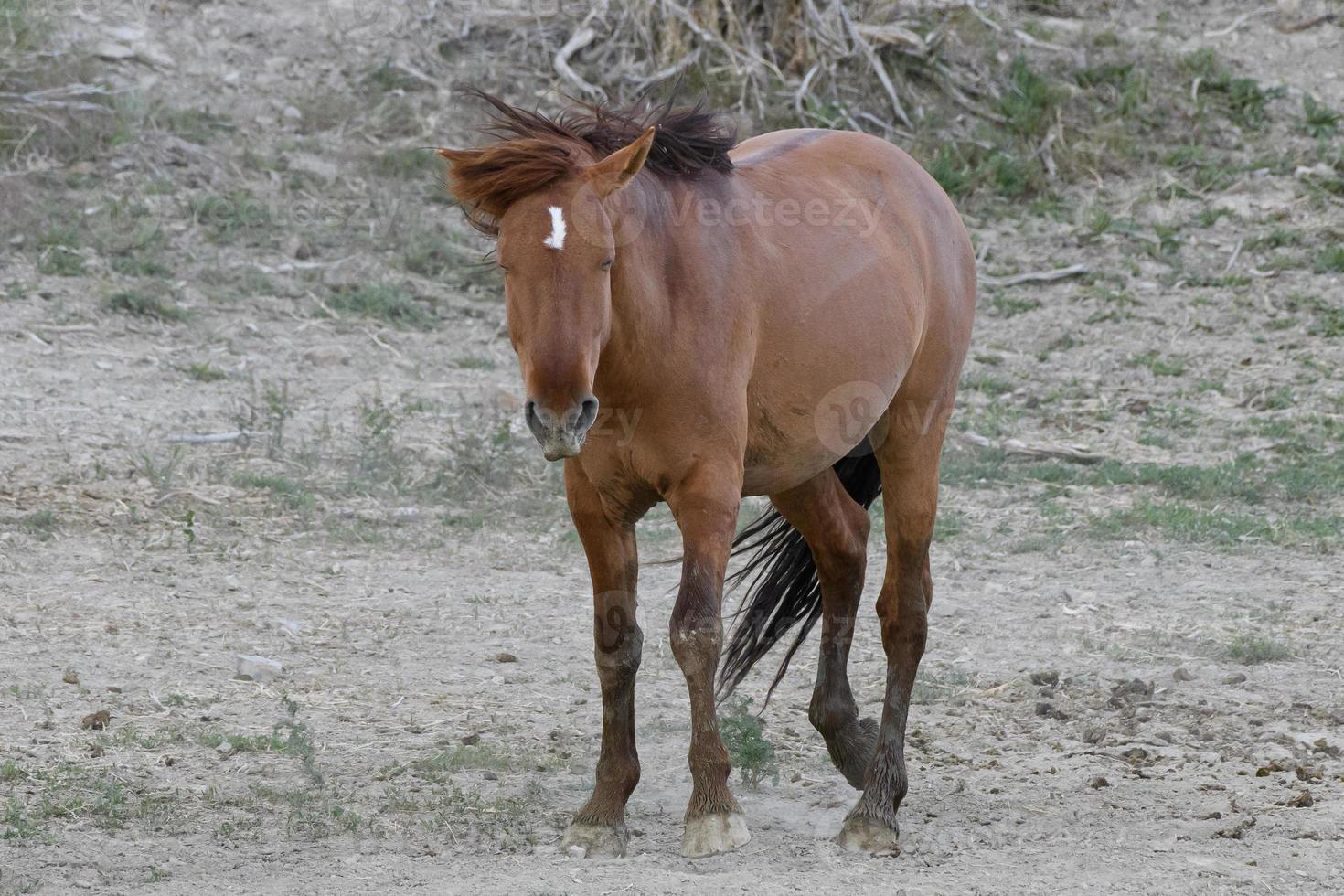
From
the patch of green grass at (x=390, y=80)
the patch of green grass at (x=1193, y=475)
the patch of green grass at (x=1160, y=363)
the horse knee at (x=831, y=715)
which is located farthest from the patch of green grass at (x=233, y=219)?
the horse knee at (x=831, y=715)

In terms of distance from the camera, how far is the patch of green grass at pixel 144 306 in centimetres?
855

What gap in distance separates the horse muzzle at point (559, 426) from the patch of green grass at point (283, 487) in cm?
374

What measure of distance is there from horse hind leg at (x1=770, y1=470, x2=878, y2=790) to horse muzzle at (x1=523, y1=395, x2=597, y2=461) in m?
1.45

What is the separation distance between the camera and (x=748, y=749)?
4.38 metres

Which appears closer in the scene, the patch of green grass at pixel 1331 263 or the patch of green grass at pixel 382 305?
the patch of green grass at pixel 382 305

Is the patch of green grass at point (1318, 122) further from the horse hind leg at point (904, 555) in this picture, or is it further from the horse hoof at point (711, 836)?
the horse hoof at point (711, 836)

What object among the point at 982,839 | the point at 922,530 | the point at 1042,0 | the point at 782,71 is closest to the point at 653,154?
the point at 922,530

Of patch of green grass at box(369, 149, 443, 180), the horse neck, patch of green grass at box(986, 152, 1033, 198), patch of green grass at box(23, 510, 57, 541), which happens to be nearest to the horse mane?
the horse neck

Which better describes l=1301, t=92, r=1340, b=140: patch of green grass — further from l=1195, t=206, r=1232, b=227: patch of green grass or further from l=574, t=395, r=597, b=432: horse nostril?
l=574, t=395, r=597, b=432: horse nostril

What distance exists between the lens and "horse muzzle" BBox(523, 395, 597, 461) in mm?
3289

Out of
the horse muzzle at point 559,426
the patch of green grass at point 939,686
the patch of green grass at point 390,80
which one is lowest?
the patch of green grass at point 939,686

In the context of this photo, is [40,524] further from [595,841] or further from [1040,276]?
[1040,276]

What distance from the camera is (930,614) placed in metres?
6.02

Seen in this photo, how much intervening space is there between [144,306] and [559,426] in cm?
599
